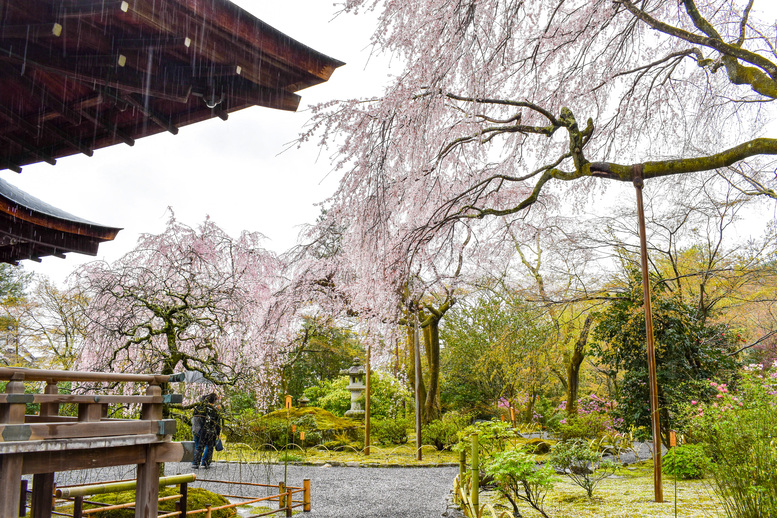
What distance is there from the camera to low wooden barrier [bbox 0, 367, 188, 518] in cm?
212

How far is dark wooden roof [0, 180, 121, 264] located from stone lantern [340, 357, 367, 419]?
11729 mm

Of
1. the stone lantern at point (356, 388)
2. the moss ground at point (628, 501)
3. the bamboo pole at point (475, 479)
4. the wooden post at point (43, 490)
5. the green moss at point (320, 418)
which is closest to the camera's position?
the wooden post at point (43, 490)

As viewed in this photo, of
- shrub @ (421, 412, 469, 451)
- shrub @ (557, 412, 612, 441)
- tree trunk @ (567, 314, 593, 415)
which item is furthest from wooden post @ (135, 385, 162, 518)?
shrub @ (557, 412, 612, 441)

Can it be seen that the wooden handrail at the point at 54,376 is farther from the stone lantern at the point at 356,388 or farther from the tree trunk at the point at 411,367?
the stone lantern at the point at 356,388

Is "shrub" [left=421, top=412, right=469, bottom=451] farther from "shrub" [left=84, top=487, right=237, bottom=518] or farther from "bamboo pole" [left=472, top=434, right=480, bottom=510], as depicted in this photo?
"bamboo pole" [left=472, top=434, right=480, bottom=510]

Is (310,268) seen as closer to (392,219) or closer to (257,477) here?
(257,477)

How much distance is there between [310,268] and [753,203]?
30.0ft

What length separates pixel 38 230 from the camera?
352 centimetres

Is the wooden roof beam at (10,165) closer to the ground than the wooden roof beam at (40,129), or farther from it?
closer to the ground

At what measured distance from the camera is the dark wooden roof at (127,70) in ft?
6.35

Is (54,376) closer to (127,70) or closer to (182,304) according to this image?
(127,70)

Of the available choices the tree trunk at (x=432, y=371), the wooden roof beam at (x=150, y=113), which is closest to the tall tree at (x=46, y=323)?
the tree trunk at (x=432, y=371)

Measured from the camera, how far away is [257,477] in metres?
9.66

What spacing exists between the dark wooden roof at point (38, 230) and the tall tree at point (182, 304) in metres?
1.89
